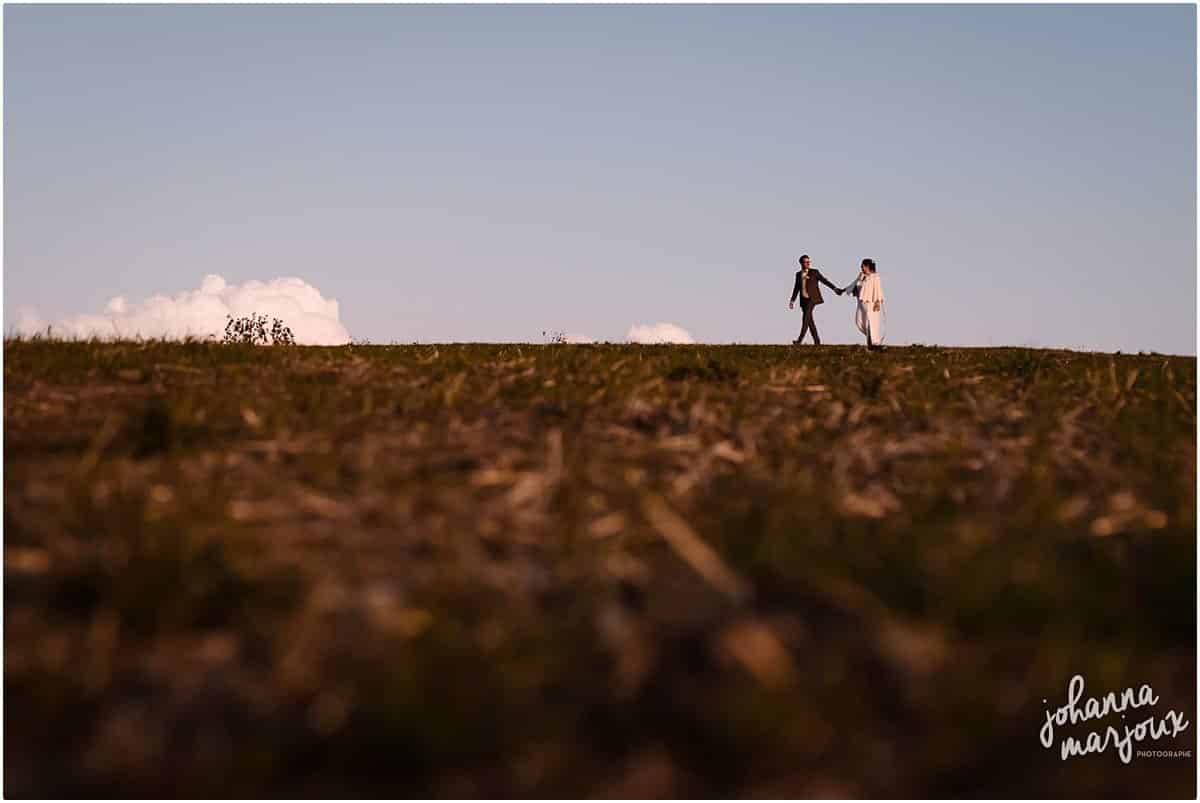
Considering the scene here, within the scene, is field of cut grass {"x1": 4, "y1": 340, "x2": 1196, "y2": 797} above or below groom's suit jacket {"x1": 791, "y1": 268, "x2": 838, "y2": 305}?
below

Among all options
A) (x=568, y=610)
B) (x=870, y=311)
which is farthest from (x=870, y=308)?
(x=568, y=610)

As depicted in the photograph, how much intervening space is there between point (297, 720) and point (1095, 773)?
2.22 metres

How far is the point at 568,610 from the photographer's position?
3.36 m

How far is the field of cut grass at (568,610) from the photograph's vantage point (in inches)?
105

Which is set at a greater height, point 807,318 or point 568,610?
point 807,318

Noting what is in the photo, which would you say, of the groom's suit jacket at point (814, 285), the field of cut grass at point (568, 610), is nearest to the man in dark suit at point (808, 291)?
the groom's suit jacket at point (814, 285)

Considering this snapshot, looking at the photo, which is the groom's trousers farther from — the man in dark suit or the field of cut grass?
the field of cut grass

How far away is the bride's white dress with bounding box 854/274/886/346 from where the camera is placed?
72.0 feet

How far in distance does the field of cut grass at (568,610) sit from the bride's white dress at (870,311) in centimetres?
1604

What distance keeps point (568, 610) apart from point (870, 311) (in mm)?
19705

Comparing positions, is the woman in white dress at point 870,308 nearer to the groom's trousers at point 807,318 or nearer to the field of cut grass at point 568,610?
the groom's trousers at point 807,318

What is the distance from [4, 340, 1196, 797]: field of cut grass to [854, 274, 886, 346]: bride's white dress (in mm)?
16041

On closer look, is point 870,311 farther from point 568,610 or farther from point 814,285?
point 568,610

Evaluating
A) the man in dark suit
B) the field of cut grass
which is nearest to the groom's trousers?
the man in dark suit
